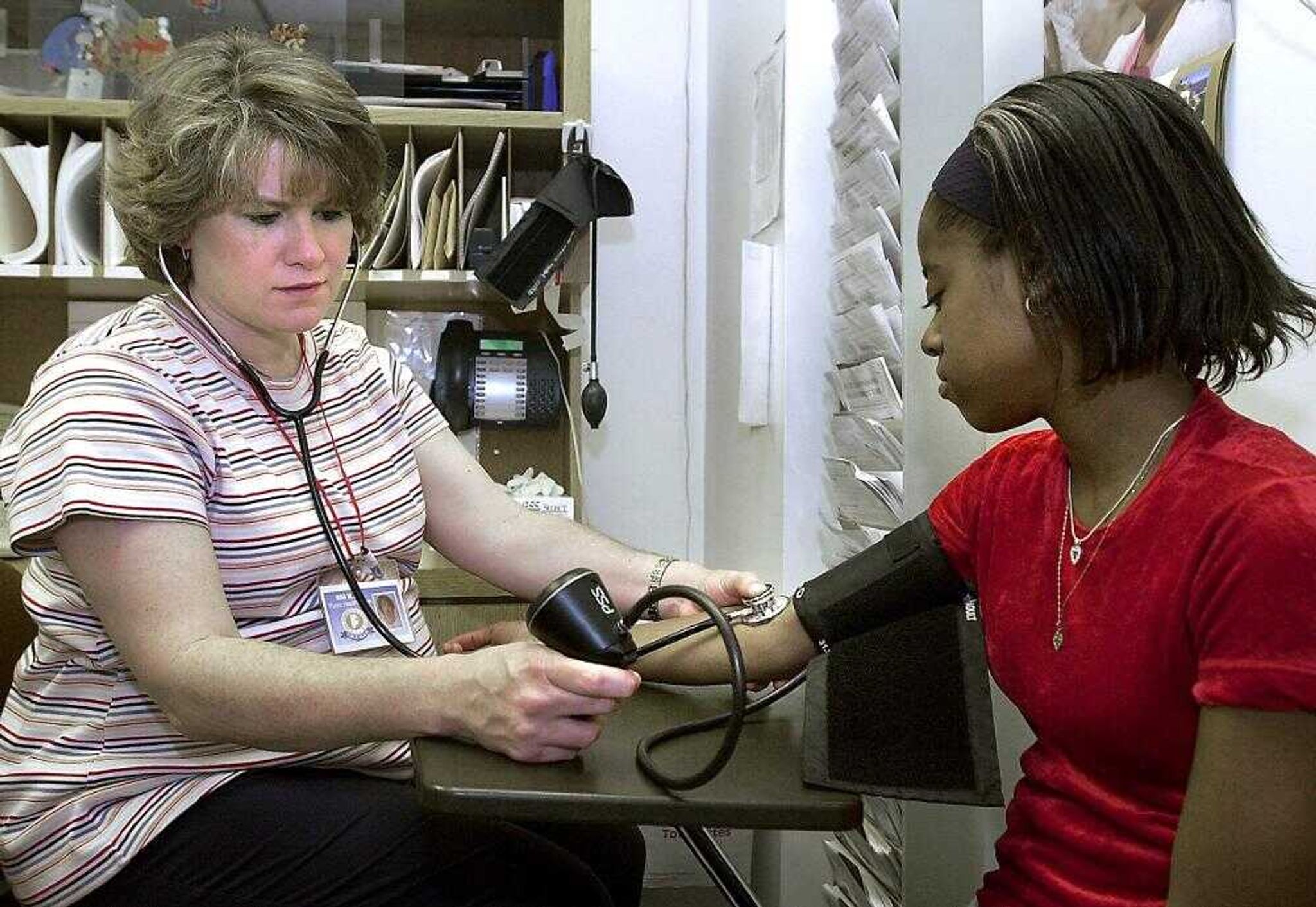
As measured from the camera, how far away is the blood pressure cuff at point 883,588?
1034 millimetres

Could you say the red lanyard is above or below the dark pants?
above

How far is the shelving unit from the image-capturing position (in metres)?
2.17

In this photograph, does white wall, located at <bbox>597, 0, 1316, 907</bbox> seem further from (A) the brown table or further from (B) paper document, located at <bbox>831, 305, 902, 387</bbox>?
(A) the brown table

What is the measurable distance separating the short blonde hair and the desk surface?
587 mm

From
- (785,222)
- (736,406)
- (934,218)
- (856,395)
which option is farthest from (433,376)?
(934,218)

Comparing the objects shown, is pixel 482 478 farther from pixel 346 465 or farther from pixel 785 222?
pixel 785 222

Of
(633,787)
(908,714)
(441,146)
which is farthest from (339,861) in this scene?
(441,146)

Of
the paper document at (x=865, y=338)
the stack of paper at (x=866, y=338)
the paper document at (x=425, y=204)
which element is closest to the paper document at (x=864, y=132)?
the stack of paper at (x=866, y=338)

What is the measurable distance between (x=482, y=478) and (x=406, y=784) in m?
0.43

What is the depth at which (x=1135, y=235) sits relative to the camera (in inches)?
30.5

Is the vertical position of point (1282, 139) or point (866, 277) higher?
point (1282, 139)

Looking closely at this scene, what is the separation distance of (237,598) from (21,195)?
1.56m

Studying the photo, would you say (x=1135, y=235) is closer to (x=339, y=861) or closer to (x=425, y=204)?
(x=339, y=861)

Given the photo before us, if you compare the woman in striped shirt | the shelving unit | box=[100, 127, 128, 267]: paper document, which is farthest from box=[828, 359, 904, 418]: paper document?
box=[100, 127, 128, 267]: paper document
